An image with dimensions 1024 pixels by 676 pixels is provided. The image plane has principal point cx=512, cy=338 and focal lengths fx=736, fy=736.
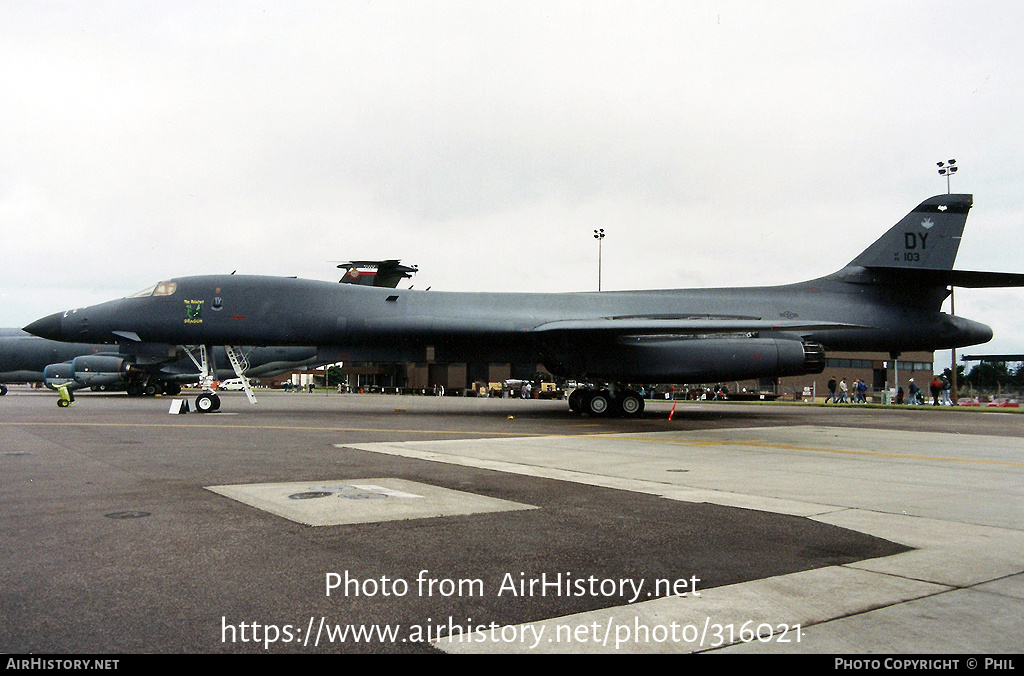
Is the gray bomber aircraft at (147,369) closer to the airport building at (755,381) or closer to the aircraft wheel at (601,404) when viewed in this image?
the airport building at (755,381)

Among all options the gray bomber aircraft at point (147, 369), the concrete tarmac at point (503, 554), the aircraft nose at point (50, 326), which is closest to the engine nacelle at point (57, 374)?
the gray bomber aircraft at point (147, 369)

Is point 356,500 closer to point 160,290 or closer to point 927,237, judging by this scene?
point 160,290

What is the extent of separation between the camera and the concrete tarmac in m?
3.17

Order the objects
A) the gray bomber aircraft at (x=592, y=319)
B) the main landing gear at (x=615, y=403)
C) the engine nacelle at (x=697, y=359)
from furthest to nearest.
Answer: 1. the main landing gear at (x=615, y=403)
2. the gray bomber aircraft at (x=592, y=319)
3. the engine nacelle at (x=697, y=359)

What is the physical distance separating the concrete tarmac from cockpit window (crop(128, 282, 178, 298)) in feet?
34.5

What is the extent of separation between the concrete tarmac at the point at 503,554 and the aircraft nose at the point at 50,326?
40.5ft

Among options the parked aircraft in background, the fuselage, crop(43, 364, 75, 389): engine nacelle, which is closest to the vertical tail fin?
the fuselage

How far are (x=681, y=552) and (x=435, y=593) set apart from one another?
1.70m

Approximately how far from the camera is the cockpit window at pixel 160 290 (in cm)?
1964

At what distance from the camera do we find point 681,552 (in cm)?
461

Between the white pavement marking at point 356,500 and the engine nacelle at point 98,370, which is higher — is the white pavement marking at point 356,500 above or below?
below

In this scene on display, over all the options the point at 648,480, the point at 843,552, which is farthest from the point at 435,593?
the point at 648,480

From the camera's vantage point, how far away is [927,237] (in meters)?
21.1

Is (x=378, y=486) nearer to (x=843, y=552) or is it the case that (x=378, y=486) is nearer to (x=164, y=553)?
(x=164, y=553)
